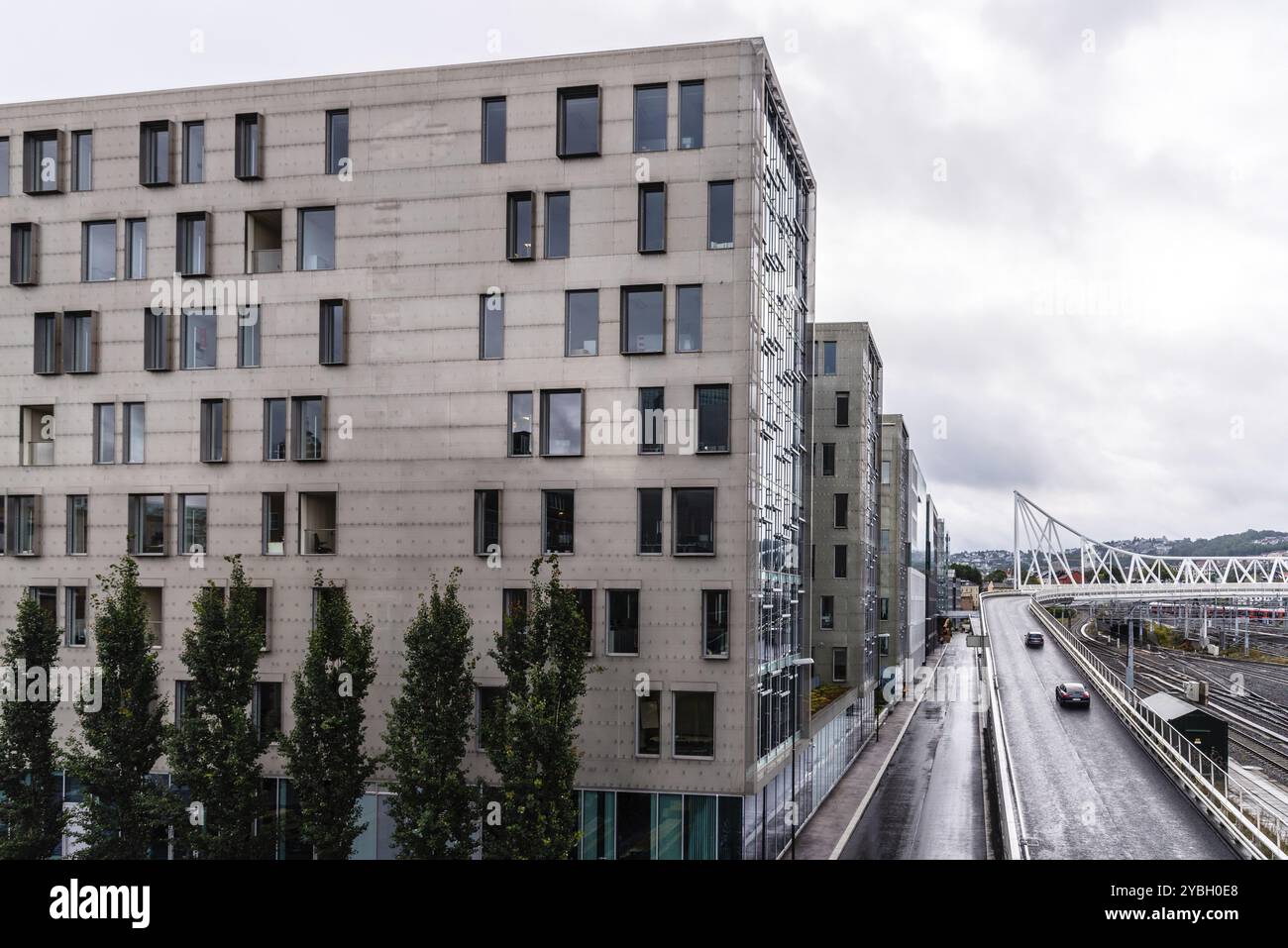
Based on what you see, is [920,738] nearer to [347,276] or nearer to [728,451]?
[728,451]

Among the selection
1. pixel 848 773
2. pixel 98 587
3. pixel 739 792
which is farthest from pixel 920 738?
pixel 98 587

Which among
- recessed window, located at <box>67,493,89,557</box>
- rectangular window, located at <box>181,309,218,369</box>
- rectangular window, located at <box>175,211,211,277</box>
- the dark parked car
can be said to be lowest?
the dark parked car

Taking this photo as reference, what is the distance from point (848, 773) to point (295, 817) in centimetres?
3012

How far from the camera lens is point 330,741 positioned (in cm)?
2712

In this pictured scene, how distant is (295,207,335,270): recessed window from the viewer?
3322 centimetres

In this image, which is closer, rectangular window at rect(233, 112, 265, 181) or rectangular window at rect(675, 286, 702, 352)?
rectangular window at rect(675, 286, 702, 352)

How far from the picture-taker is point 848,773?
52.2 m

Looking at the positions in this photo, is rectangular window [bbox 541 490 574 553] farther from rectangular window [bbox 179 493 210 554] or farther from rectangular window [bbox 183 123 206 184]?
rectangular window [bbox 183 123 206 184]

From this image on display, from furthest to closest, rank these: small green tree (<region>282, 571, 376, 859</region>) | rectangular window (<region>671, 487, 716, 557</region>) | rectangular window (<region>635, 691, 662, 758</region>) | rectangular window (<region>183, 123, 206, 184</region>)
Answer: rectangular window (<region>183, 123, 206, 184</region>)
rectangular window (<region>671, 487, 716, 557</region>)
rectangular window (<region>635, 691, 662, 758</region>)
small green tree (<region>282, 571, 376, 859</region>)

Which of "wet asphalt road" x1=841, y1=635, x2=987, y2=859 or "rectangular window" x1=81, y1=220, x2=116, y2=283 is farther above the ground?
"rectangular window" x1=81, y1=220, x2=116, y2=283

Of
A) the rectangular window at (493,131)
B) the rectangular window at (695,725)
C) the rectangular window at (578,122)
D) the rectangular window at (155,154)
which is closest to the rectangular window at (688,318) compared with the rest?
the rectangular window at (578,122)

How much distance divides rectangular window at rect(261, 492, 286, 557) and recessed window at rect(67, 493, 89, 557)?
6697 mm

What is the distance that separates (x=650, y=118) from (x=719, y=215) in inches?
148

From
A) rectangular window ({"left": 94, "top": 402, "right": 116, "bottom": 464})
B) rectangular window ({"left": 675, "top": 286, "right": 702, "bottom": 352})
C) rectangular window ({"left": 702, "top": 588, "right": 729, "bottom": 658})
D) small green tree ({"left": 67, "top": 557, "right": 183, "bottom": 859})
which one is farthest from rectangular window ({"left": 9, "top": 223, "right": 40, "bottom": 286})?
rectangular window ({"left": 702, "top": 588, "right": 729, "bottom": 658})
